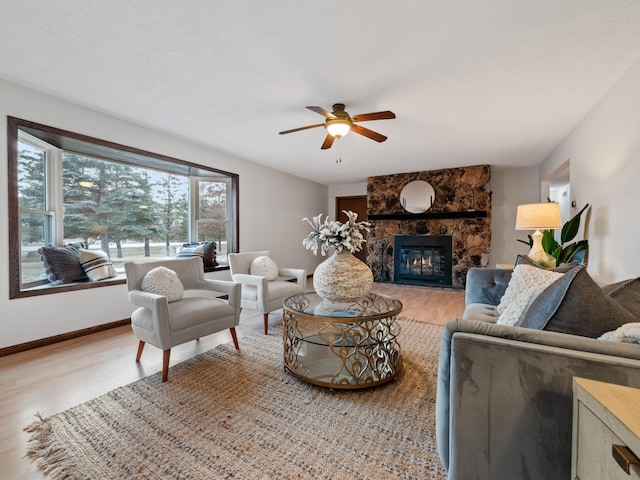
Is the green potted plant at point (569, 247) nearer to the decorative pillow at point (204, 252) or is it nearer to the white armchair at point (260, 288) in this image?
the white armchair at point (260, 288)

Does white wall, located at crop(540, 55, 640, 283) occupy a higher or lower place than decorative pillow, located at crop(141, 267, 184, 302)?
higher

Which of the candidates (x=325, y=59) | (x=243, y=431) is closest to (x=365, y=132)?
(x=325, y=59)

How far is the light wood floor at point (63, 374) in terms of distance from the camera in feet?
4.77

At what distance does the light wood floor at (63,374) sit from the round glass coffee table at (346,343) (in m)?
Answer: 0.91

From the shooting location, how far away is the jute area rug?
127 centimetres

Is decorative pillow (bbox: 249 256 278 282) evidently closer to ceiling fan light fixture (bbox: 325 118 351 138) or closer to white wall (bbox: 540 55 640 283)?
ceiling fan light fixture (bbox: 325 118 351 138)

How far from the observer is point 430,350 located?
252 cm

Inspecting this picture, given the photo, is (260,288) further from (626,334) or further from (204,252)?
(626,334)

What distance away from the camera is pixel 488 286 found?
246 centimetres

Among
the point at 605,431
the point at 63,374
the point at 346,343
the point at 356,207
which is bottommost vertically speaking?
the point at 63,374

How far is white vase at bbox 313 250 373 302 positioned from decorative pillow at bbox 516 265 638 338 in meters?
1.29

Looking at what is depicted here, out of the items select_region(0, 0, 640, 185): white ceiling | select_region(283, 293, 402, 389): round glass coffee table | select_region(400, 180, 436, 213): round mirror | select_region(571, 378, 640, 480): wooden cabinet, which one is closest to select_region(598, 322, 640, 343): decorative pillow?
select_region(571, 378, 640, 480): wooden cabinet

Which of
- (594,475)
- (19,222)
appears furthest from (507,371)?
(19,222)

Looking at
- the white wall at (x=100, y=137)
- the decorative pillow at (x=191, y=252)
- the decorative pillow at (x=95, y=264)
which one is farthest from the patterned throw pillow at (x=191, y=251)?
the decorative pillow at (x=95, y=264)
